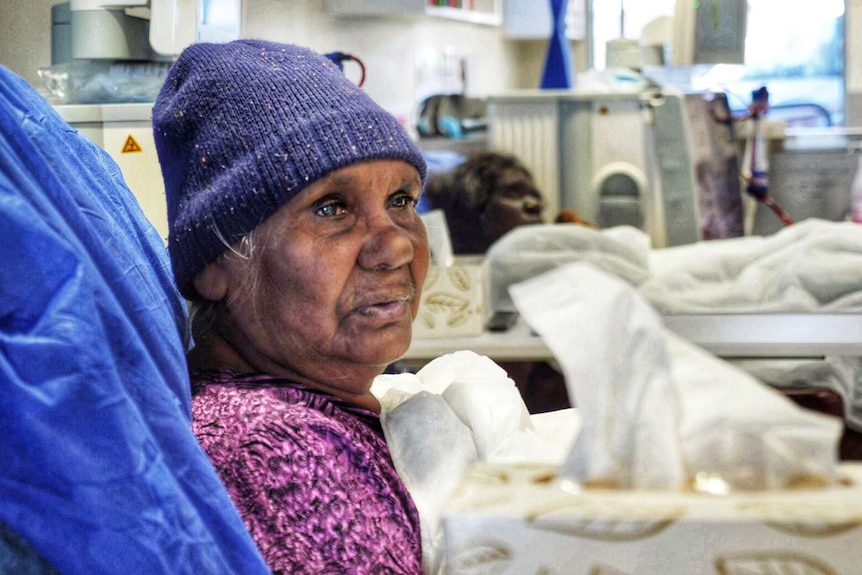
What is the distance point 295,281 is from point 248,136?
0.12 meters

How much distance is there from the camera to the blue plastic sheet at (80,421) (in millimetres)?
597

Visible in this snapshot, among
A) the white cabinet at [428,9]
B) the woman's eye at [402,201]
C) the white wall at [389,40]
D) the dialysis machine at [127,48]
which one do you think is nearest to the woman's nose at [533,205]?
the white wall at [389,40]

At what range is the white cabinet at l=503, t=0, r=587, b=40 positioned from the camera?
93.8 inches

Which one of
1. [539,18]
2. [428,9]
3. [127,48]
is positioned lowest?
[127,48]

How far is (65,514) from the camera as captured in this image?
0.61 meters

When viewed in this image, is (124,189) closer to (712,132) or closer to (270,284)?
(270,284)

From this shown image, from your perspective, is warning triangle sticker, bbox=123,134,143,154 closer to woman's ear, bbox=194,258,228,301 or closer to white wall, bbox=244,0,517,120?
white wall, bbox=244,0,517,120

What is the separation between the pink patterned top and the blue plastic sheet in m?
0.04

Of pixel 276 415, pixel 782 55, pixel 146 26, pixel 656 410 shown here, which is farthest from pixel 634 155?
pixel 656 410

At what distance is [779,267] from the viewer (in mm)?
1990

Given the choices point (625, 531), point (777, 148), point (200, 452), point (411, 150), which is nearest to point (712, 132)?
point (777, 148)

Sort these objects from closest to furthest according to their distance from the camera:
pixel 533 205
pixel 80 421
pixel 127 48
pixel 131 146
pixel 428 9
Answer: pixel 80 421 < pixel 131 146 < pixel 127 48 < pixel 533 205 < pixel 428 9

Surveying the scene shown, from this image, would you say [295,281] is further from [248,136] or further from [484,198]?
[484,198]

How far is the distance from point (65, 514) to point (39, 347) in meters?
0.10
